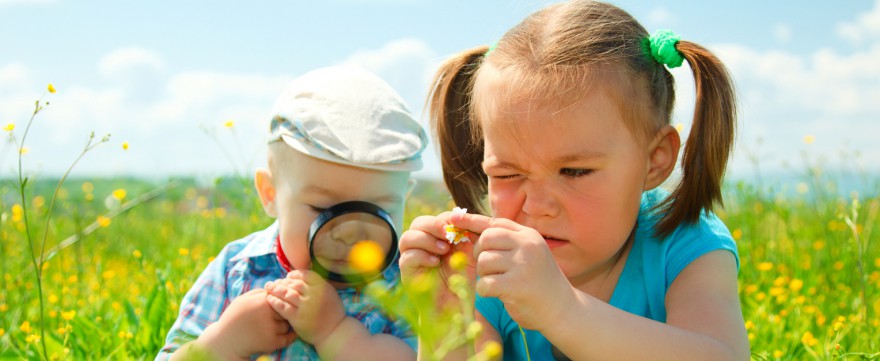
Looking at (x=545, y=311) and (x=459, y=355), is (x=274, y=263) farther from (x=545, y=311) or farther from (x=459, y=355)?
(x=545, y=311)

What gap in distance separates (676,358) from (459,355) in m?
0.60

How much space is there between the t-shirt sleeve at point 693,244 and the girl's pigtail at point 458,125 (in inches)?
27.8

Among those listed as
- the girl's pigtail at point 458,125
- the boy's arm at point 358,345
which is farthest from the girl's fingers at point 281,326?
the girl's pigtail at point 458,125

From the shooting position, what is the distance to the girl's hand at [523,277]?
163 centimetres

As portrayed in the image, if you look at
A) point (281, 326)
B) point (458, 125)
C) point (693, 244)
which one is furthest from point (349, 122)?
point (693, 244)

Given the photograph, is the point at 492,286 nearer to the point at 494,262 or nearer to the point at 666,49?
the point at 494,262

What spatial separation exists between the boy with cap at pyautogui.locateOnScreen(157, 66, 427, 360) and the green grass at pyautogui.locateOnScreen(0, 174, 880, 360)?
12.3 inches

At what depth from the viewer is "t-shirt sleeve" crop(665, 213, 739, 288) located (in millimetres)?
2162

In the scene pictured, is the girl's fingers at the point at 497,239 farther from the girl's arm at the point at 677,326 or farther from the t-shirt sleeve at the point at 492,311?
the t-shirt sleeve at the point at 492,311

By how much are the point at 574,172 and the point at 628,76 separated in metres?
0.33

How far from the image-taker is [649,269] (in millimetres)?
2271

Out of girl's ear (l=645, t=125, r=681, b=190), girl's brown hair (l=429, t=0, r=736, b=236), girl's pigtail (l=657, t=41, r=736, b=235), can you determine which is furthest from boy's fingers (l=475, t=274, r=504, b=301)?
girl's pigtail (l=657, t=41, r=736, b=235)

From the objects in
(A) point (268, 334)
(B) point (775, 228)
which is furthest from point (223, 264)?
(B) point (775, 228)

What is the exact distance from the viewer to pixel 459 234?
1885mm
